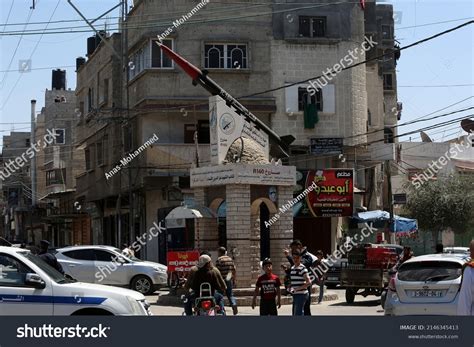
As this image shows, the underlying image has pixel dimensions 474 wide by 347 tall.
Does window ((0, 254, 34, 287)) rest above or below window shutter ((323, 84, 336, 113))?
below

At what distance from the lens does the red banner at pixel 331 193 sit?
1523 inches

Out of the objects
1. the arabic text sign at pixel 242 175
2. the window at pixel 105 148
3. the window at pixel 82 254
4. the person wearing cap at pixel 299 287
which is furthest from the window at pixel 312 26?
the person wearing cap at pixel 299 287

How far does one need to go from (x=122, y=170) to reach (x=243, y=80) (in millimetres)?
7336

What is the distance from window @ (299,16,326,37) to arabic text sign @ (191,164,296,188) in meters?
17.5

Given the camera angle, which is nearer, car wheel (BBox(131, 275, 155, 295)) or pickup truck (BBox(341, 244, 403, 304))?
pickup truck (BBox(341, 244, 403, 304))

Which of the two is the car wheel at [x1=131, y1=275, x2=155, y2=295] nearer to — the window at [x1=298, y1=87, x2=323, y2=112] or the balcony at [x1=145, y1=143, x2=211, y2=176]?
the balcony at [x1=145, y1=143, x2=211, y2=176]

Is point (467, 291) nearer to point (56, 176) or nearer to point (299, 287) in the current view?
point (299, 287)

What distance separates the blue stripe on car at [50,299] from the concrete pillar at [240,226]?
454 inches

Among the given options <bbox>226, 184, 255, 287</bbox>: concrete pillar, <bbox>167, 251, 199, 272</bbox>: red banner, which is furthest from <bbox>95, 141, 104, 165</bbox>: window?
<bbox>226, 184, 255, 287</bbox>: concrete pillar

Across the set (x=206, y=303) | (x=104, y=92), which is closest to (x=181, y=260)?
(x=206, y=303)

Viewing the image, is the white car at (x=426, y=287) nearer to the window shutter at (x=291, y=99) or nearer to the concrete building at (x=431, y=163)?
the window shutter at (x=291, y=99)

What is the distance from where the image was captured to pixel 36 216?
66.3m

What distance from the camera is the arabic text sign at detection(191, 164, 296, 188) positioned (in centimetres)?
2383
